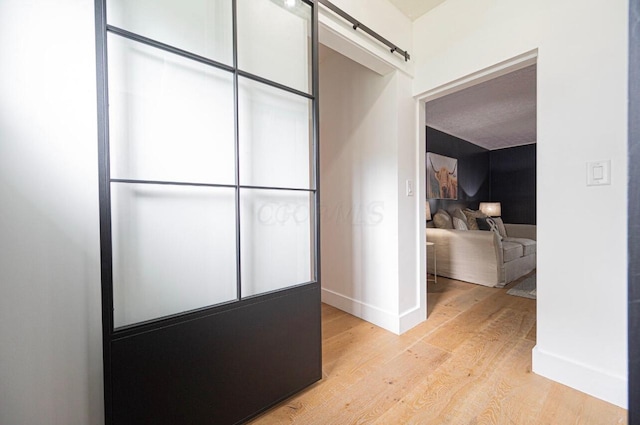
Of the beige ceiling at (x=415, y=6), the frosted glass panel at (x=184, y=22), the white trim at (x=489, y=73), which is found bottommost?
the frosted glass panel at (x=184, y=22)

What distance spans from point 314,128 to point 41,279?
1303 millimetres

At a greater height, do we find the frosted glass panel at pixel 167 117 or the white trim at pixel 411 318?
the frosted glass panel at pixel 167 117

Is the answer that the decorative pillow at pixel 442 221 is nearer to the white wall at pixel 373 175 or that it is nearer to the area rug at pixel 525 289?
the area rug at pixel 525 289

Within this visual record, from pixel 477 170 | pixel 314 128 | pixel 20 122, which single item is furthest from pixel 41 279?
pixel 477 170

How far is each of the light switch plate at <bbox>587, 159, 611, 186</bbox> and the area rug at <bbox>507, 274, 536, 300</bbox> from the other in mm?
2046

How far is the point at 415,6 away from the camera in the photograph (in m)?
2.08

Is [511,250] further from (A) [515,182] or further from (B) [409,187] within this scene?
(A) [515,182]

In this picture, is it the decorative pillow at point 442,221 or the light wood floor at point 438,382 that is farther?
the decorative pillow at point 442,221

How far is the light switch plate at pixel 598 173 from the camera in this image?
4.40ft

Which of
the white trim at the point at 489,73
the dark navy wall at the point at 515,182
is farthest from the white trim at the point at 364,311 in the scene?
the dark navy wall at the point at 515,182

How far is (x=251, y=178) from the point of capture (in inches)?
52.2

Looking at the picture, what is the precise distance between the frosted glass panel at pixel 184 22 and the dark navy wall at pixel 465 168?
4.18 meters

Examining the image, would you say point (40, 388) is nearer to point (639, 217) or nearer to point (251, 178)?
point (251, 178)

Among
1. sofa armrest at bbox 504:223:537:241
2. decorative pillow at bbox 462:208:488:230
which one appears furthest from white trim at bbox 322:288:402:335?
sofa armrest at bbox 504:223:537:241
